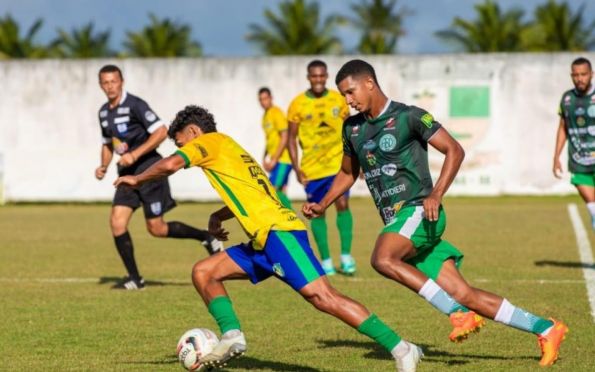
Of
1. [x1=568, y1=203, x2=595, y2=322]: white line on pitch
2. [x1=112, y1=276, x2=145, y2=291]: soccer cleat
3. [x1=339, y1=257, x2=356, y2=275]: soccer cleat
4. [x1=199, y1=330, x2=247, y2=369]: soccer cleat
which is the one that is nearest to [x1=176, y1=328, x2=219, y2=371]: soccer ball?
[x1=199, y1=330, x2=247, y2=369]: soccer cleat

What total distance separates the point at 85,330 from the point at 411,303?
121 inches

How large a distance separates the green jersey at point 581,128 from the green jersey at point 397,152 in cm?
633

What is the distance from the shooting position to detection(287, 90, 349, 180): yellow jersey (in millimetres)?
13375

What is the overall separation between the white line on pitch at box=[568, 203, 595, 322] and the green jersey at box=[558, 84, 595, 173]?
47.0 inches

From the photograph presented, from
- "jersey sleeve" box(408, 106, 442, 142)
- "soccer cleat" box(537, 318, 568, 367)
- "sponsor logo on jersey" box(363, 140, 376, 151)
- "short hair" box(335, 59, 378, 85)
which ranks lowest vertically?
"soccer cleat" box(537, 318, 568, 367)

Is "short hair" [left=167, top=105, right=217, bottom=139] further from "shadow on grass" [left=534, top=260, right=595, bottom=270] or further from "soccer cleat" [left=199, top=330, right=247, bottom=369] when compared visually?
"shadow on grass" [left=534, top=260, right=595, bottom=270]

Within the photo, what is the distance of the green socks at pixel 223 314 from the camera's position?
24.0 feet

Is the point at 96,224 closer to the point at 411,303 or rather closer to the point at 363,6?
Answer: the point at 411,303

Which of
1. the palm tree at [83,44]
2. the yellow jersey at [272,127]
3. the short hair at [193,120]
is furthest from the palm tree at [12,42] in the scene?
the short hair at [193,120]

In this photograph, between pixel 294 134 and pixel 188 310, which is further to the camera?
pixel 294 134

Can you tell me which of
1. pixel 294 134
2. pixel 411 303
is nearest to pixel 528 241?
pixel 294 134

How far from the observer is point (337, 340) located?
889 cm

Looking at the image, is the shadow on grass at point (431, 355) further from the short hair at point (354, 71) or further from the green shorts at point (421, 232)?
the short hair at point (354, 71)

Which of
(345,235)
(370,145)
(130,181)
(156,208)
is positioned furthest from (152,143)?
(130,181)
